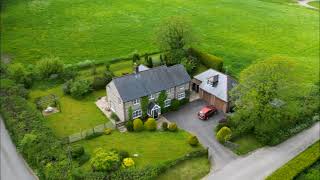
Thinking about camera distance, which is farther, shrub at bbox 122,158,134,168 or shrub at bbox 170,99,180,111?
shrub at bbox 170,99,180,111

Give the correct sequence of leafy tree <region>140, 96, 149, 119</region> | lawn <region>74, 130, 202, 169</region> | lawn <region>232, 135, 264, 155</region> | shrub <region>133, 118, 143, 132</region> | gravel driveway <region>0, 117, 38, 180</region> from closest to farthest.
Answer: gravel driveway <region>0, 117, 38, 180</region>, lawn <region>74, 130, 202, 169</region>, lawn <region>232, 135, 264, 155</region>, shrub <region>133, 118, 143, 132</region>, leafy tree <region>140, 96, 149, 119</region>

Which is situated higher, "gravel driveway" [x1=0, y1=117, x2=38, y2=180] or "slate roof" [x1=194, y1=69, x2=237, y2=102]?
"slate roof" [x1=194, y1=69, x2=237, y2=102]

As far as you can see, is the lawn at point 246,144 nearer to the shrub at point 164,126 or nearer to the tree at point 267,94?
the tree at point 267,94

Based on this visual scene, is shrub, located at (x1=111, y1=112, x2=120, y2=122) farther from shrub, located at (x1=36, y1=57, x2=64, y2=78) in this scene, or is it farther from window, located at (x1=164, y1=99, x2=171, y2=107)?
shrub, located at (x1=36, y1=57, x2=64, y2=78)

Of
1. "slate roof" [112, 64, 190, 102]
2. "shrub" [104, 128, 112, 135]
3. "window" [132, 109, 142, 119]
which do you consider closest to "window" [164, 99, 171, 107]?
"slate roof" [112, 64, 190, 102]

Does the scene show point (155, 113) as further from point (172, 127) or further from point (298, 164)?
point (298, 164)

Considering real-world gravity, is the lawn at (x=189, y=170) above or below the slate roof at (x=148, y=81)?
below

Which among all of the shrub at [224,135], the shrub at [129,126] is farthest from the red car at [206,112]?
the shrub at [129,126]
